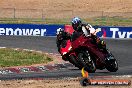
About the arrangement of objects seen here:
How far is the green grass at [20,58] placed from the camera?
795 inches

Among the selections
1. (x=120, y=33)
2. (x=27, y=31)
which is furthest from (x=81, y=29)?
(x=27, y=31)

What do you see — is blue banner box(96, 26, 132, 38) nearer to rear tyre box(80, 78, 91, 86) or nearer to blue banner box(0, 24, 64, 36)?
blue banner box(0, 24, 64, 36)

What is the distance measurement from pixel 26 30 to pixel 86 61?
2086 centimetres

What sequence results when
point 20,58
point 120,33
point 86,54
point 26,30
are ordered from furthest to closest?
point 26,30, point 120,33, point 20,58, point 86,54

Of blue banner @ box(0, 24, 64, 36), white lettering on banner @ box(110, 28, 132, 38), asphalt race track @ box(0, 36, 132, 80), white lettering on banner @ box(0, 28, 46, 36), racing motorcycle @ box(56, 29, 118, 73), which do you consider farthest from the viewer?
white lettering on banner @ box(0, 28, 46, 36)

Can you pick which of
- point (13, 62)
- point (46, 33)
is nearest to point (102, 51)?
point (13, 62)

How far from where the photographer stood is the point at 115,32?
34.0 m

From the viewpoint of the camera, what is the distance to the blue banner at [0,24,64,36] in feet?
114

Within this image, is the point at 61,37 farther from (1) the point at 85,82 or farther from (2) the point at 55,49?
(2) the point at 55,49

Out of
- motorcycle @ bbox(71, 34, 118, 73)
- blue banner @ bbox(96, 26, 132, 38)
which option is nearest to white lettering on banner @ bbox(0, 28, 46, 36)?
blue banner @ bbox(96, 26, 132, 38)

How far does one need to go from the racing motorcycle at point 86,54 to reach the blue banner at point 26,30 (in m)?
20.0

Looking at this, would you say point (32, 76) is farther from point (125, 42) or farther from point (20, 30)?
point (20, 30)

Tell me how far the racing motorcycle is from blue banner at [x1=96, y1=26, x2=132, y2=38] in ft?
61.6

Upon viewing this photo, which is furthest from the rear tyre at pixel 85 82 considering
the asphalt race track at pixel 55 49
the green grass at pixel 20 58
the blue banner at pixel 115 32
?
the blue banner at pixel 115 32
